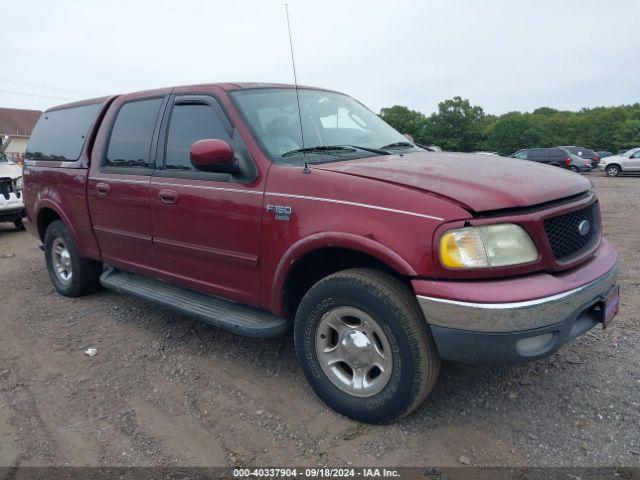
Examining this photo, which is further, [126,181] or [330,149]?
[126,181]

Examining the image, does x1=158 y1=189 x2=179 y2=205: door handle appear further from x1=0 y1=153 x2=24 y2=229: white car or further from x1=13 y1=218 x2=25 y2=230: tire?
x1=13 y1=218 x2=25 y2=230: tire

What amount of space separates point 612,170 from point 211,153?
2782 centimetres

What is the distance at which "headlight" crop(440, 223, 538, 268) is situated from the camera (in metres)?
2.44

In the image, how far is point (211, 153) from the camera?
10.2 feet

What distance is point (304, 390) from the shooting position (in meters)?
3.30

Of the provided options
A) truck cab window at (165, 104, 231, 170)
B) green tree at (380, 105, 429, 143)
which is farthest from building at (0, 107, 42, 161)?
truck cab window at (165, 104, 231, 170)

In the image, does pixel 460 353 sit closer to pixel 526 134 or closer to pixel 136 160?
pixel 136 160

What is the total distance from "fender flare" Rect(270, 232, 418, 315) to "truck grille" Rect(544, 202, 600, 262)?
2.47 ft

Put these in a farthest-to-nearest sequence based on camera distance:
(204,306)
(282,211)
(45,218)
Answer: (45,218) → (204,306) → (282,211)

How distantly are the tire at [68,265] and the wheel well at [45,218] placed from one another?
0.34ft

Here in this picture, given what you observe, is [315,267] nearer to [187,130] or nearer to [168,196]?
[168,196]

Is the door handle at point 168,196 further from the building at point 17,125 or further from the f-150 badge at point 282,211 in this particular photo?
the building at point 17,125

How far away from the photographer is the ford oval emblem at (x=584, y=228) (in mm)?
2826

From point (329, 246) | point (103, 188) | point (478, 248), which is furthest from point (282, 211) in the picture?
point (103, 188)
